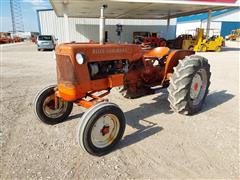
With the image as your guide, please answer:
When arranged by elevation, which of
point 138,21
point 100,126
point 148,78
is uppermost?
point 138,21

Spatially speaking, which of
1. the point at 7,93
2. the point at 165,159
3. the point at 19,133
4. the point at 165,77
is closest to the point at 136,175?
the point at 165,159

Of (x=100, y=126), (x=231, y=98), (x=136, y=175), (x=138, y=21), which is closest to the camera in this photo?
(x=136, y=175)

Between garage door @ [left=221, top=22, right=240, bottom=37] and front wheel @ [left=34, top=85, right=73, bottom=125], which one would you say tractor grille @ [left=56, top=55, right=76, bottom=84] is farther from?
garage door @ [left=221, top=22, right=240, bottom=37]

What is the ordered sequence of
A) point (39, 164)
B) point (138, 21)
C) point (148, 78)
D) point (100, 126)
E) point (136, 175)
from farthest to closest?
point (138, 21), point (148, 78), point (100, 126), point (39, 164), point (136, 175)

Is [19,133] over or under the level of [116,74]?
under

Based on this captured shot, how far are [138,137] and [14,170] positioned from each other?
1.72m

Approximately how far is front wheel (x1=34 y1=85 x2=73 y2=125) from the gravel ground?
0.46ft

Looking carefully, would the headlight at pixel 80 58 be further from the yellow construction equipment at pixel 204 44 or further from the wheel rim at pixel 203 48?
the wheel rim at pixel 203 48

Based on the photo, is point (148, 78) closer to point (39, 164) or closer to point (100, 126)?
point (100, 126)

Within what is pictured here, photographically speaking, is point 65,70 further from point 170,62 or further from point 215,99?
point 215,99

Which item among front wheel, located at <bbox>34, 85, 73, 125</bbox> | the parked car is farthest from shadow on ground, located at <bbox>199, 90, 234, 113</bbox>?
the parked car

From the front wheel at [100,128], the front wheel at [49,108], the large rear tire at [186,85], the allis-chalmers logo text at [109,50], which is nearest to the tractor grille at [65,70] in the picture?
the allis-chalmers logo text at [109,50]

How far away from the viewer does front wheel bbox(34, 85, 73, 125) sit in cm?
354

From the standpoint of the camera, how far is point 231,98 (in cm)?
523
